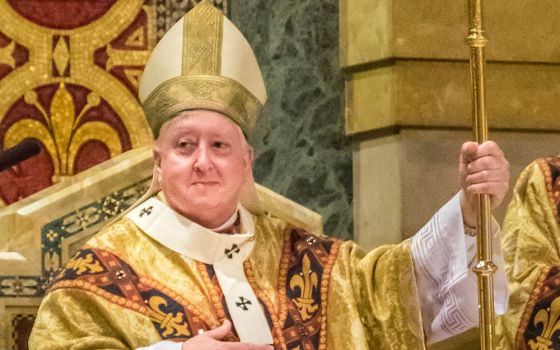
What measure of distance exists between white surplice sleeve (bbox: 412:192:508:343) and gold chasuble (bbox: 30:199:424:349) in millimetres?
50

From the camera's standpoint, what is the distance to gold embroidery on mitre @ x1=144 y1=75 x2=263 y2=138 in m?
5.03

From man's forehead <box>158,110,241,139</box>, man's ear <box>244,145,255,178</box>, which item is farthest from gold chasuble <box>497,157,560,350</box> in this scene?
man's forehead <box>158,110,241,139</box>

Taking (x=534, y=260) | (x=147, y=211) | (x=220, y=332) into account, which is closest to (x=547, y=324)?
(x=534, y=260)

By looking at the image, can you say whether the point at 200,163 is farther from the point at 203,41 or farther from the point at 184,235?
the point at 203,41

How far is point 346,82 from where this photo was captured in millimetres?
6168

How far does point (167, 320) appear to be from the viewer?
16.0ft

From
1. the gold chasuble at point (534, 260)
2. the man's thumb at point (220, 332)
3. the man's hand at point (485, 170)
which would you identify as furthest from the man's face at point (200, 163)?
the gold chasuble at point (534, 260)

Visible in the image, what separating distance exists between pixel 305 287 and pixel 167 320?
0.41 meters

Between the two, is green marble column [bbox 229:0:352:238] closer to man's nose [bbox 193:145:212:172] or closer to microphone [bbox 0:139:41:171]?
man's nose [bbox 193:145:212:172]

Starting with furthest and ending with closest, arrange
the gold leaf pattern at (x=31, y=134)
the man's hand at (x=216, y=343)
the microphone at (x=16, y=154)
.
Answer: the gold leaf pattern at (x=31, y=134), the man's hand at (x=216, y=343), the microphone at (x=16, y=154)

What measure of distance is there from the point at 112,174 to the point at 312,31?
34.7 inches

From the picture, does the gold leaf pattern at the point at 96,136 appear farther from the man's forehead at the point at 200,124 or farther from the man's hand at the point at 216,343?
the man's hand at the point at 216,343

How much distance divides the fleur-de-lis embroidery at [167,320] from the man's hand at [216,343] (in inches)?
4.7

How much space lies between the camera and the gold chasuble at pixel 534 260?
5.31 meters
